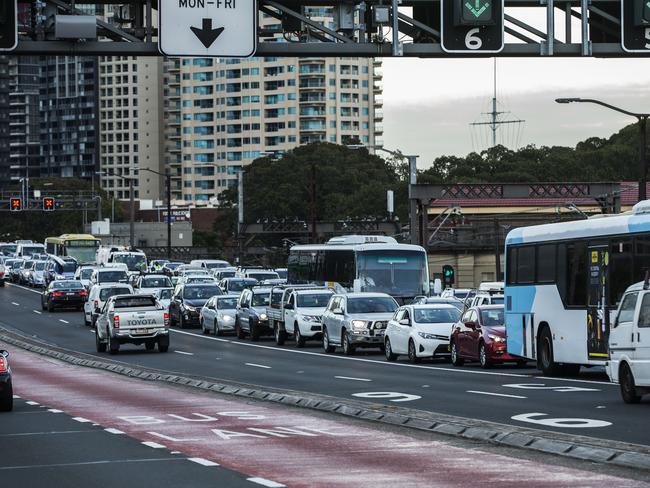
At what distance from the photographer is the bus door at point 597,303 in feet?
97.7

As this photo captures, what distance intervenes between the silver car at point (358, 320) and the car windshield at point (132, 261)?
56.0 metres

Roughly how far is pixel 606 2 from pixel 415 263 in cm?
3008

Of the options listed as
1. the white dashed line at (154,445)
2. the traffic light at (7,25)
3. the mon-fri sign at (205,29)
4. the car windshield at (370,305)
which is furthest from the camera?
the car windshield at (370,305)

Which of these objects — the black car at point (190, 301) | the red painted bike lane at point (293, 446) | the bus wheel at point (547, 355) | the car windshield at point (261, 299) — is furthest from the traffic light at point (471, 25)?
the black car at point (190, 301)

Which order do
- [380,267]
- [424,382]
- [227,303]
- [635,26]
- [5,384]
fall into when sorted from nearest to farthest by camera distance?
[635,26], [5,384], [424,382], [380,267], [227,303]

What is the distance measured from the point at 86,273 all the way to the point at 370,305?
47132 mm

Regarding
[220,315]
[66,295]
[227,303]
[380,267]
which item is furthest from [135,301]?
Result: [66,295]

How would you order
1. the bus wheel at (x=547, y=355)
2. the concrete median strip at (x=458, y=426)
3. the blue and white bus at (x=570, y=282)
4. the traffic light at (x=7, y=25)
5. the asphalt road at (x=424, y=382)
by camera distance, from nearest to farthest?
the concrete median strip at (x=458, y=426), the asphalt road at (x=424, y=382), the traffic light at (x=7, y=25), the blue and white bus at (x=570, y=282), the bus wheel at (x=547, y=355)

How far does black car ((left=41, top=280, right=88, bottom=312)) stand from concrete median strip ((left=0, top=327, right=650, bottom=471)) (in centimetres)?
4591

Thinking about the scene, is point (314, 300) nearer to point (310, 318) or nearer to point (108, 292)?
point (310, 318)

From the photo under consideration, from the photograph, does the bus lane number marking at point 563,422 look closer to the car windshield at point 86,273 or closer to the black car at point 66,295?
the black car at point 66,295

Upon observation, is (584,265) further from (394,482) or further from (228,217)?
(228,217)

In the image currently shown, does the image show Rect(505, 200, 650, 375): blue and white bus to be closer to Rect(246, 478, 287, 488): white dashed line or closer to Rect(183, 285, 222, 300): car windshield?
Rect(246, 478, 287, 488): white dashed line

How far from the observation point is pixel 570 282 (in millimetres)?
31656
